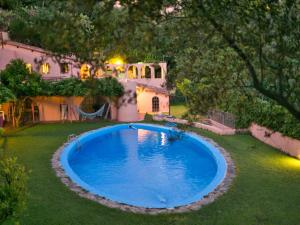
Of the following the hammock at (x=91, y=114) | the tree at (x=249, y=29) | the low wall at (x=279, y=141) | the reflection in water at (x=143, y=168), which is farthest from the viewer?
the hammock at (x=91, y=114)

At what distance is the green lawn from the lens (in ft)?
37.1

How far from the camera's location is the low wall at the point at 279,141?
18.5 m

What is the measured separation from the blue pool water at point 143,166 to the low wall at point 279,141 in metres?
3.16

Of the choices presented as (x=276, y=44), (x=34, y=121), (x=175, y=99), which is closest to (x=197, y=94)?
(x=276, y=44)

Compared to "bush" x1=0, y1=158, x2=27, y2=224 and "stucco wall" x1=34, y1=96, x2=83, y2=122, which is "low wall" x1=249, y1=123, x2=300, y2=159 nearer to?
"bush" x1=0, y1=158, x2=27, y2=224

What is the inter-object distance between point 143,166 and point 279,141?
6868mm

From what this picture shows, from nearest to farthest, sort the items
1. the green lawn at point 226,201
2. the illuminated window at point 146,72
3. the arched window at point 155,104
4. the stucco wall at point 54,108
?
the green lawn at point 226,201, the stucco wall at point 54,108, the arched window at point 155,104, the illuminated window at point 146,72

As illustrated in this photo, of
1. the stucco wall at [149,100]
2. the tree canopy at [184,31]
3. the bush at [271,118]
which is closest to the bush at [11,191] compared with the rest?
the tree canopy at [184,31]

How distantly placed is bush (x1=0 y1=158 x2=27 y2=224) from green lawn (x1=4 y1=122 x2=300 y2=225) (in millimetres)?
4110

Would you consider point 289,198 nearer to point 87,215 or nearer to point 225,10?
point 87,215

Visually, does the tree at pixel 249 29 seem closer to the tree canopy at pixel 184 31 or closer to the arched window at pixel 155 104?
the tree canopy at pixel 184 31

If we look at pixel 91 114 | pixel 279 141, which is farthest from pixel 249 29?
pixel 91 114

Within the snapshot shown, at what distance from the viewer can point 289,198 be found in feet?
42.8

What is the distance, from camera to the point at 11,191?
22.7ft
